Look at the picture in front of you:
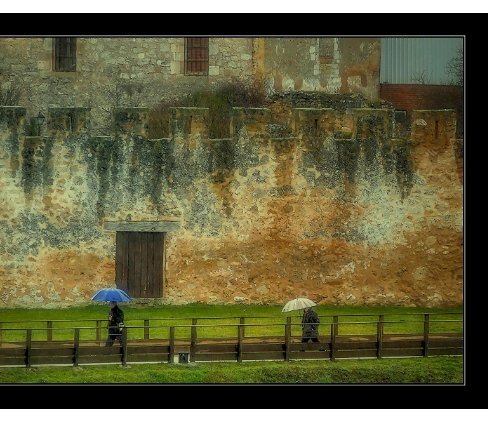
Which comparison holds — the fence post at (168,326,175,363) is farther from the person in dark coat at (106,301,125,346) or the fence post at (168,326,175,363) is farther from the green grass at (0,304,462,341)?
the person in dark coat at (106,301,125,346)

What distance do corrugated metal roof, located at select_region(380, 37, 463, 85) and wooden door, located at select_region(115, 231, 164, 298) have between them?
30.4 ft

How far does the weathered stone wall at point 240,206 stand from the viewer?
37.9 meters

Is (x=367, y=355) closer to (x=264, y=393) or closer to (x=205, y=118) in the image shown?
(x=264, y=393)

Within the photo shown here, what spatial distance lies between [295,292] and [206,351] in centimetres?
546

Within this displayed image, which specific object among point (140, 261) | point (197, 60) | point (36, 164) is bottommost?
point (140, 261)

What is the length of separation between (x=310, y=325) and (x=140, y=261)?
225 inches

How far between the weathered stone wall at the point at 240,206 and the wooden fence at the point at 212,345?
127 inches

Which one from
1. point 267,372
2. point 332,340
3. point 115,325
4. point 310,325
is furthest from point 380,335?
point 115,325

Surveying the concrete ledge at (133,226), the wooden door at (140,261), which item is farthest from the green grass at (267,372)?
the concrete ledge at (133,226)

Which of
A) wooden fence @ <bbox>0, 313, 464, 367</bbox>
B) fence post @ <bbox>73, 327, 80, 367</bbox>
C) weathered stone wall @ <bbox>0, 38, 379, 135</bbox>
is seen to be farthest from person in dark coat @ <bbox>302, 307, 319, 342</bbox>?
weathered stone wall @ <bbox>0, 38, 379, 135</bbox>

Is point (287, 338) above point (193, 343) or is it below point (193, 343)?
above

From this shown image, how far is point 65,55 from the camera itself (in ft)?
150

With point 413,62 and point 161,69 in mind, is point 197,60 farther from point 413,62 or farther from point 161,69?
point 413,62

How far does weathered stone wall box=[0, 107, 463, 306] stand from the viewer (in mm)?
37906
